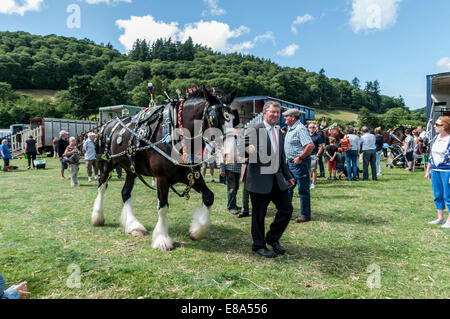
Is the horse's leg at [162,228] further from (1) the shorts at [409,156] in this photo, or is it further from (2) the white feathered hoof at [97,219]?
(1) the shorts at [409,156]

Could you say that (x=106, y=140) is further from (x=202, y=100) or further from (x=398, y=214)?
(x=398, y=214)

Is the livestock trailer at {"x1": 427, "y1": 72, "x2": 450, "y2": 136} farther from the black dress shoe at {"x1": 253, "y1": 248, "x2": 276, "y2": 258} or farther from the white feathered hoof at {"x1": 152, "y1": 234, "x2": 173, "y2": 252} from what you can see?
the white feathered hoof at {"x1": 152, "y1": 234, "x2": 173, "y2": 252}

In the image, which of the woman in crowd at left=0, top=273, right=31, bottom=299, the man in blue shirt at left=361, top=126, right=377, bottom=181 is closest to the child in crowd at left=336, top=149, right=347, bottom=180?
the man in blue shirt at left=361, top=126, right=377, bottom=181

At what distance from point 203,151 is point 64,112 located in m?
68.7

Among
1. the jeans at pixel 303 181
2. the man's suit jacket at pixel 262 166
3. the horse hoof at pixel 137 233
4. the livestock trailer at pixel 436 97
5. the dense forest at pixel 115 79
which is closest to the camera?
the man's suit jacket at pixel 262 166

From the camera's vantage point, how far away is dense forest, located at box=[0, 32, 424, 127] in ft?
194

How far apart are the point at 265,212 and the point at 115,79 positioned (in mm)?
97926

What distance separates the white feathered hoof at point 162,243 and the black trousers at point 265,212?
1.29 meters

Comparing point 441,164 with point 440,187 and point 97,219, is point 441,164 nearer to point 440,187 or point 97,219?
point 440,187

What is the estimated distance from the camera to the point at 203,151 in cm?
420

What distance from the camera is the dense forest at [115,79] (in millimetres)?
59156

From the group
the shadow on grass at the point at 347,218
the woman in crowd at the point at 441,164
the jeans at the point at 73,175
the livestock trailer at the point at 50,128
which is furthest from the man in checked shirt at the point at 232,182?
the livestock trailer at the point at 50,128

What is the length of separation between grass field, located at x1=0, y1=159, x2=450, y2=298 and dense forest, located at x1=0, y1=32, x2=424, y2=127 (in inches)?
2353

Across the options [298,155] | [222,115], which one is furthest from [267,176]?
[298,155]
